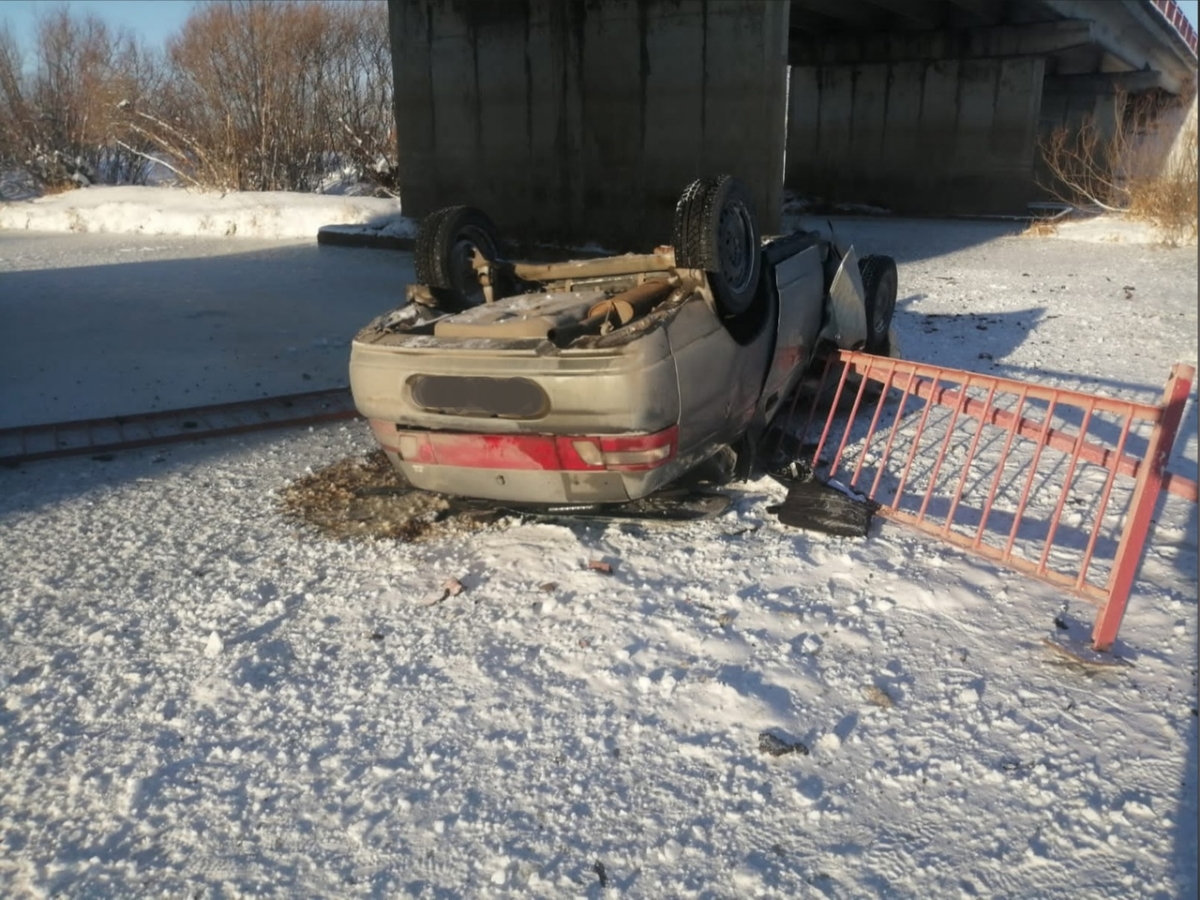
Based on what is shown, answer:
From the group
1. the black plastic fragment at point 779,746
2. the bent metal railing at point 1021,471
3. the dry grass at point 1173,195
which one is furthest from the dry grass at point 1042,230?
the black plastic fragment at point 779,746

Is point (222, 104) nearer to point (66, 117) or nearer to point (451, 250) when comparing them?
point (66, 117)

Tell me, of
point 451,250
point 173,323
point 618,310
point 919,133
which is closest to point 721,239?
point 618,310

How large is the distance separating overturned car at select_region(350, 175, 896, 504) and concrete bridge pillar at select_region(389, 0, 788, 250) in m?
9.08

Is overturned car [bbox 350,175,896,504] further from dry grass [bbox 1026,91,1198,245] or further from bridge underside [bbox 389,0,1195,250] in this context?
dry grass [bbox 1026,91,1198,245]

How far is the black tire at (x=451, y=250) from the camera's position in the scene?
16.1ft

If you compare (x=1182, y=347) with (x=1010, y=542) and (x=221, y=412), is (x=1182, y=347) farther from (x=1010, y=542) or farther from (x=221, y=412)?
(x=221, y=412)

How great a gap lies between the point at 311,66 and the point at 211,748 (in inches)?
1043

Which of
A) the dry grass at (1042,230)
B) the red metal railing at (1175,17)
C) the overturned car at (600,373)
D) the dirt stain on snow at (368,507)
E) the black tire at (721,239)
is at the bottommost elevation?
the dry grass at (1042,230)

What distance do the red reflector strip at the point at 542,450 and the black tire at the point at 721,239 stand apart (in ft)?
2.51

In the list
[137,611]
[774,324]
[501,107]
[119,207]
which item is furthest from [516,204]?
[137,611]

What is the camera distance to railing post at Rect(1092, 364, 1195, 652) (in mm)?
3250

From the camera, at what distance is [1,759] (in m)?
2.79

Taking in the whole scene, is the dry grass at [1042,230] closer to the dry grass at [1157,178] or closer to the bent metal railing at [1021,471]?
the dry grass at [1157,178]

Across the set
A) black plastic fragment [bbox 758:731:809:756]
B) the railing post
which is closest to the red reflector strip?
black plastic fragment [bbox 758:731:809:756]
